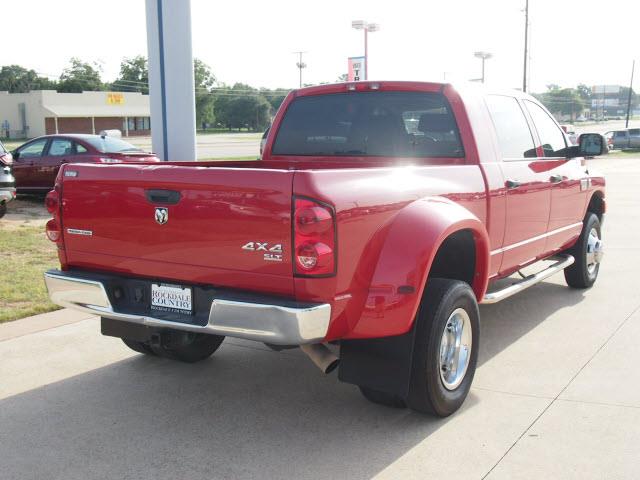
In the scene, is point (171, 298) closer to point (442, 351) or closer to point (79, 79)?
point (442, 351)

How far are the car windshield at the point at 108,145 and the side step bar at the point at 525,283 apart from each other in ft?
33.3

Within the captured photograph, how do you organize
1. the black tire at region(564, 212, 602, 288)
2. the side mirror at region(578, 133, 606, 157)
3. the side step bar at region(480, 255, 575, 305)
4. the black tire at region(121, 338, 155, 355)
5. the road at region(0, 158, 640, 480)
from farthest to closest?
the black tire at region(564, 212, 602, 288) → the side mirror at region(578, 133, 606, 157) → the black tire at region(121, 338, 155, 355) → the side step bar at region(480, 255, 575, 305) → the road at region(0, 158, 640, 480)

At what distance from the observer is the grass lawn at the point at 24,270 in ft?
22.2

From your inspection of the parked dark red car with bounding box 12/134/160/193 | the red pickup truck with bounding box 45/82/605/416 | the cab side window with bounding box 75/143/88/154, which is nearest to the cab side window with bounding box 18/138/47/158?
the parked dark red car with bounding box 12/134/160/193

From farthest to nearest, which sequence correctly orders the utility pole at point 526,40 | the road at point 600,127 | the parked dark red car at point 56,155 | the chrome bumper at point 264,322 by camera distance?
the road at point 600,127 → the utility pole at point 526,40 → the parked dark red car at point 56,155 → the chrome bumper at point 264,322

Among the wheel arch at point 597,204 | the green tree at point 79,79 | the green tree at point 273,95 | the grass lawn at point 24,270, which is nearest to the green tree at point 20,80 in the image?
the green tree at point 79,79

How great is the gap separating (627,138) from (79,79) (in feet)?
262

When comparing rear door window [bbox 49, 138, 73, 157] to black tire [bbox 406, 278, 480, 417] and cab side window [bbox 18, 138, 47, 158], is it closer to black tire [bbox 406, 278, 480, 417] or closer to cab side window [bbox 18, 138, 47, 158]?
cab side window [bbox 18, 138, 47, 158]

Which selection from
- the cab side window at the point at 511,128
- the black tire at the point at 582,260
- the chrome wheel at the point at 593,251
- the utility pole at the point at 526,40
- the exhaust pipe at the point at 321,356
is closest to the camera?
the exhaust pipe at the point at 321,356

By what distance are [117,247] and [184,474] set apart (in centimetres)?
129

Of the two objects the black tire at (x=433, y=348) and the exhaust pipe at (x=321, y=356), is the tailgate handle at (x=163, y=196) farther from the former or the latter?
the black tire at (x=433, y=348)

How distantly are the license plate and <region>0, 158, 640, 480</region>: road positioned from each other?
74 centimetres

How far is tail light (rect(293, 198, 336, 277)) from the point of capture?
11.3ft

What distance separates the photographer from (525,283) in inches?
219
